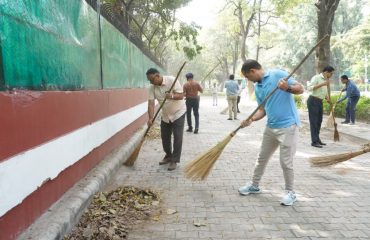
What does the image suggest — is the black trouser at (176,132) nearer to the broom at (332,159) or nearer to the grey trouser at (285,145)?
the grey trouser at (285,145)

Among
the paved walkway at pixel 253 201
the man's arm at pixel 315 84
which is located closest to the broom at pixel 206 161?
the paved walkway at pixel 253 201

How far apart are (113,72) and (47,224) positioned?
15.2 ft

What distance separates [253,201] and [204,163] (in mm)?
746

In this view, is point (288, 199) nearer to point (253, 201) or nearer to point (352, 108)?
point (253, 201)

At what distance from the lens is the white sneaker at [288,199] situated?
4.70m

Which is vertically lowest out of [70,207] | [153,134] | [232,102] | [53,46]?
[153,134]

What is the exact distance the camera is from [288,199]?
15.5 feet

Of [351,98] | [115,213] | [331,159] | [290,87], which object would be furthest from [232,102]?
[115,213]

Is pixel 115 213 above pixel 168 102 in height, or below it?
below

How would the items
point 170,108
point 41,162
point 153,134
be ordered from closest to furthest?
point 41,162 → point 170,108 → point 153,134

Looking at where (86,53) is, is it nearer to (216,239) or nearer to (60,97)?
(60,97)

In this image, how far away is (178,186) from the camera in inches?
223

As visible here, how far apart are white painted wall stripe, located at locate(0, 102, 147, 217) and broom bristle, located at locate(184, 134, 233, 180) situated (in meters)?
1.36

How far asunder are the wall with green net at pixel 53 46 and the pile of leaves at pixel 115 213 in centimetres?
138
